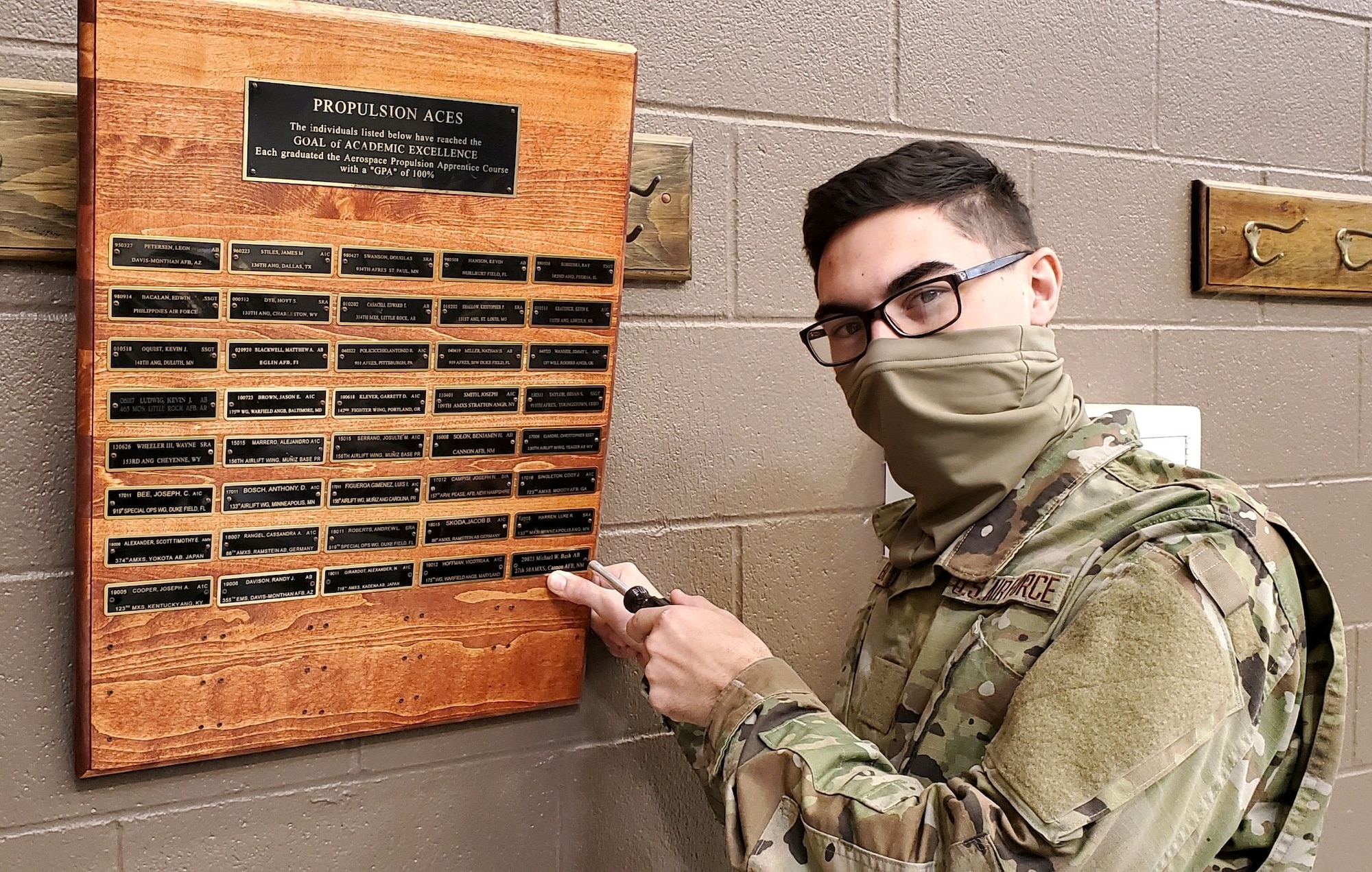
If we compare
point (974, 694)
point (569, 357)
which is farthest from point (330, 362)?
point (974, 694)

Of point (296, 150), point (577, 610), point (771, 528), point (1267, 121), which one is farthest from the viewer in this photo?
point (1267, 121)

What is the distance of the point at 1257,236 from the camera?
1647mm

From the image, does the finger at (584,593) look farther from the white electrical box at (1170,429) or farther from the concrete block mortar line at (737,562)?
the white electrical box at (1170,429)

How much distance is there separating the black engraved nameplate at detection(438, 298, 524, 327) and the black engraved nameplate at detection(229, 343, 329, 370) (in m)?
0.12

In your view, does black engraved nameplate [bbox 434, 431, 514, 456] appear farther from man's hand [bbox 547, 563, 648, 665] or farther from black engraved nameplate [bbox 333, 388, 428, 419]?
man's hand [bbox 547, 563, 648, 665]

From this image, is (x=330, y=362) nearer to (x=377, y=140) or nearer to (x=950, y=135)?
(x=377, y=140)

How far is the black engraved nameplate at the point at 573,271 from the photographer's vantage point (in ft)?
3.63

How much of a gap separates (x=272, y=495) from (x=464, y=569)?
22cm

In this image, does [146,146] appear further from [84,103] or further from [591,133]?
[591,133]

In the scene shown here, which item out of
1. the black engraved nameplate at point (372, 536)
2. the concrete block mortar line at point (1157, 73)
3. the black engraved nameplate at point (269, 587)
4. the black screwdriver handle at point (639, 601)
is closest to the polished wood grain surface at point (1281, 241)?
the concrete block mortar line at point (1157, 73)

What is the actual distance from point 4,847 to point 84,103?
0.71 metres

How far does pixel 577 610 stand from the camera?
1202mm

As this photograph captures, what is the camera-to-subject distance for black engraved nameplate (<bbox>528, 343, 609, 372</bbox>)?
1125 millimetres

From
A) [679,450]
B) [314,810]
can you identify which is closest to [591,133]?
[679,450]
